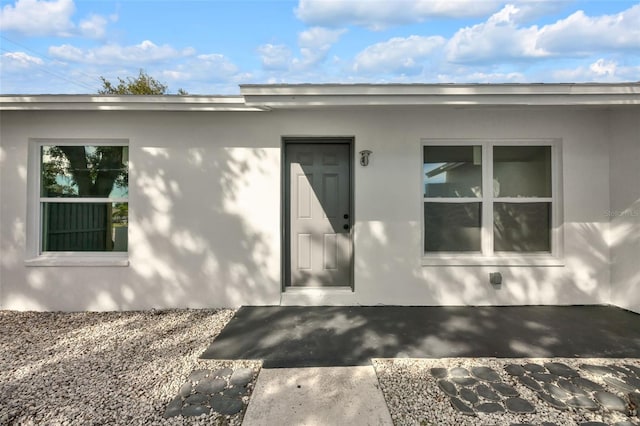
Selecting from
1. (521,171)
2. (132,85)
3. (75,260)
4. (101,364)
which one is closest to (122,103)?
(75,260)

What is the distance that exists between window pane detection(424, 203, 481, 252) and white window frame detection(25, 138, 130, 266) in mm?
4135

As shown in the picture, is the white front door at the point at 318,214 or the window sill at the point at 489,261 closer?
the window sill at the point at 489,261

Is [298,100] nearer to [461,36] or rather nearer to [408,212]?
[408,212]

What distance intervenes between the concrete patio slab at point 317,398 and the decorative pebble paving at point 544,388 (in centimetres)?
55

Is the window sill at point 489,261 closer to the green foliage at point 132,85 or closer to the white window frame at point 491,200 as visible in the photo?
the white window frame at point 491,200

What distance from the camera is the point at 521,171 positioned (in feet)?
14.4

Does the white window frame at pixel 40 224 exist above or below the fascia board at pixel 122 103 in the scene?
below

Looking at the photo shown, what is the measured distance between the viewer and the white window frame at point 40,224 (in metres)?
4.16

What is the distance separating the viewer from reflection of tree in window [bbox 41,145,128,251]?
4.34 metres

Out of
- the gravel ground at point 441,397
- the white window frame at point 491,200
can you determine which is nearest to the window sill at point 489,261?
the white window frame at point 491,200

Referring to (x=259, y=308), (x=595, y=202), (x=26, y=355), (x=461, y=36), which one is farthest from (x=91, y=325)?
(x=461, y=36)

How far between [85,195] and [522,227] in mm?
6113

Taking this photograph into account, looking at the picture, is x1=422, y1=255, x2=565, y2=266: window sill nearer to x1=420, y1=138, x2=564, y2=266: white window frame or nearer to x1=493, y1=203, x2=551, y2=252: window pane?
x1=420, y1=138, x2=564, y2=266: white window frame

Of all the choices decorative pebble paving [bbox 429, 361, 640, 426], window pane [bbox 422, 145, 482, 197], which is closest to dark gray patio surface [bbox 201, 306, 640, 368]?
decorative pebble paving [bbox 429, 361, 640, 426]
